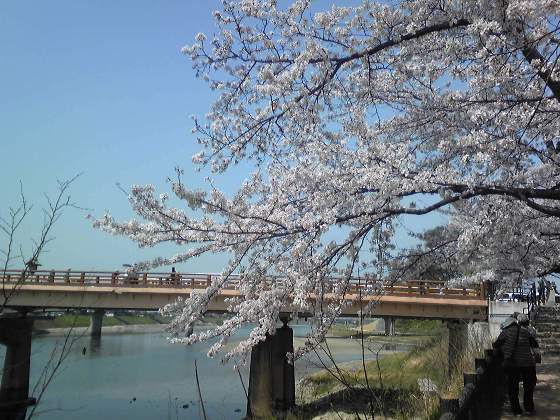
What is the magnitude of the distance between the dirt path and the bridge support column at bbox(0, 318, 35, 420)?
22.0 meters

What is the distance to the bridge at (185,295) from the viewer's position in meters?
22.7

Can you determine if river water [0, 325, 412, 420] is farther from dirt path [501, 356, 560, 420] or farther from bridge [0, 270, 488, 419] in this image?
dirt path [501, 356, 560, 420]

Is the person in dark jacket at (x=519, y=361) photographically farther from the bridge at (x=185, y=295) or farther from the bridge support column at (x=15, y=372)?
the bridge support column at (x=15, y=372)

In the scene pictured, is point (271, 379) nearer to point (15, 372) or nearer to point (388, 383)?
point (388, 383)

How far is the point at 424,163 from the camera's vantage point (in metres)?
7.07

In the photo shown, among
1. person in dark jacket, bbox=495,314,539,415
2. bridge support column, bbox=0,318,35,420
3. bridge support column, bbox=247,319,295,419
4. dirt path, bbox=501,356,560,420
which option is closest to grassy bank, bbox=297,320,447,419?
bridge support column, bbox=247,319,295,419

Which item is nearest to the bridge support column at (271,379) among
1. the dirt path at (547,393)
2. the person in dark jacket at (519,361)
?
the dirt path at (547,393)

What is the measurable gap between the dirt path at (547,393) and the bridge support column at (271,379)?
471 inches

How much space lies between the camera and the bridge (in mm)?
22672

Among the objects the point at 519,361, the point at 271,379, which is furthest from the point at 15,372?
the point at 519,361

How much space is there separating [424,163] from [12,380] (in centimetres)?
2615

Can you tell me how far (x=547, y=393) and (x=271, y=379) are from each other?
15262 mm

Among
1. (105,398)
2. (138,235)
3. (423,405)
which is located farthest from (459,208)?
(105,398)

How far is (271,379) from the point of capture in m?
22.8
